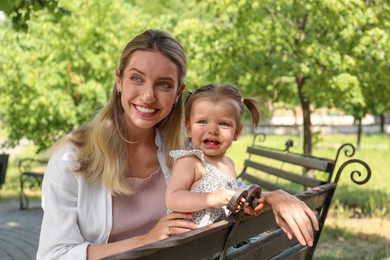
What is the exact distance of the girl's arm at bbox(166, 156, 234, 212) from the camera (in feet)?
7.34

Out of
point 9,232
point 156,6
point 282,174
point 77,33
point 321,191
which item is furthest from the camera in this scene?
point 156,6

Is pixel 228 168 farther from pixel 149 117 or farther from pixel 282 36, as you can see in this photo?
pixel 282 36

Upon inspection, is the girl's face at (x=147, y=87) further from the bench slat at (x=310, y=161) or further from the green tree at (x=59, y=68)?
the green tree at (x=59, y=68)

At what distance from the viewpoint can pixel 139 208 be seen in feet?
9.45

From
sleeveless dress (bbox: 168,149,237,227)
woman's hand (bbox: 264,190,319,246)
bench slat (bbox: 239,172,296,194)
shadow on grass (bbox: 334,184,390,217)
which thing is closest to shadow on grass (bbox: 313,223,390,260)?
bench slat (bbox: 239,172,296,194)

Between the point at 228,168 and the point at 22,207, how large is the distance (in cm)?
750

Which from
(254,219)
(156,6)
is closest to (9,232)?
(254,219)

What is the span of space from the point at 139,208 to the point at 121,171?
208mm

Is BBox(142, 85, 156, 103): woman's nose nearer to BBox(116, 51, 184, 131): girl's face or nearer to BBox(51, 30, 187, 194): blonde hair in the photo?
BBox(116, 51, 184, 131): girl's face

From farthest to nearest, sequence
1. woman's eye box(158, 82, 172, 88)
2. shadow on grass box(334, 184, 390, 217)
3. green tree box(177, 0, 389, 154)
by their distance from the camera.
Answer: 1. shadow on grass box(334, 184, 390, 217)
2. green tree box(177, 0, 389, 154)
3. woman's eye box(158, 82, 172, 88)

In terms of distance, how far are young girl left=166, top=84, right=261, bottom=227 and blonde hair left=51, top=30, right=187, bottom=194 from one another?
0.25 meters

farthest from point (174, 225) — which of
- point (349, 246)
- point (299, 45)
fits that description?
point (299, 45)

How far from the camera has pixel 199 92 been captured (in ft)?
9.30

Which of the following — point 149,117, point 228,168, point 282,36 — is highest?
point 282,36
